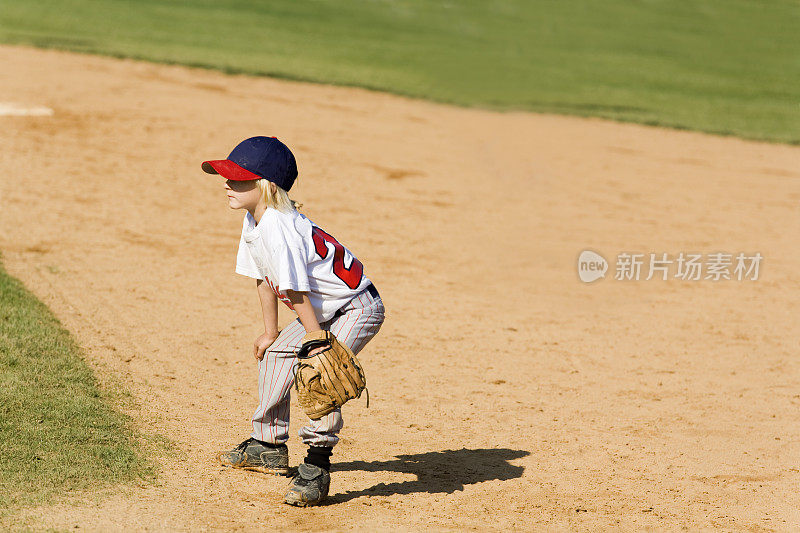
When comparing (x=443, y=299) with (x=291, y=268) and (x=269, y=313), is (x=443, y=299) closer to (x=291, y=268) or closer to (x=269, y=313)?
(x=269, y=313)

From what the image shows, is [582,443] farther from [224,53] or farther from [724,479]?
[224,53]

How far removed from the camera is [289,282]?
12.8 feet

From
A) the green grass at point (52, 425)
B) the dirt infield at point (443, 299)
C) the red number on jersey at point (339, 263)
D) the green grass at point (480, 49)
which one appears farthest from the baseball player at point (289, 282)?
the green grass at point (480, 49)

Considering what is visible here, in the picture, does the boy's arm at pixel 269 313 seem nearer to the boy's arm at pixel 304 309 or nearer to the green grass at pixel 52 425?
the boy's arm at pixel 304 309

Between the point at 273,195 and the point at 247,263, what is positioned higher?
the point at 273,195

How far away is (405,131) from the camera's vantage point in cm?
1388

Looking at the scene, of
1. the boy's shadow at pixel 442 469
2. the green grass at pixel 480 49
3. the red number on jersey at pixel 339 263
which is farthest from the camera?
the green grass at pixel 480 49

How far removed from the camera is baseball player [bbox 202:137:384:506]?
13.2 ft

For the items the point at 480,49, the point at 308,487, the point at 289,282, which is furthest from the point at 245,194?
the point at 480,49

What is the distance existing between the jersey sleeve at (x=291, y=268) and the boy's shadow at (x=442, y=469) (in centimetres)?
114

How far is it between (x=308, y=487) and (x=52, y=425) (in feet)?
5.11

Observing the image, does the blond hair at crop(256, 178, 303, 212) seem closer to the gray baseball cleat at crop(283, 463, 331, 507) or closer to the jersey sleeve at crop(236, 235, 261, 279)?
the jersey sleeve at crop(236, 235, 261, 279)

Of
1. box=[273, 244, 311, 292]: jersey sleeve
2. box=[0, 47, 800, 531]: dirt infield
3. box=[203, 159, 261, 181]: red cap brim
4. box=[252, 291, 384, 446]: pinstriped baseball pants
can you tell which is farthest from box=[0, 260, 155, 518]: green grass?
box=[203, 159, 261, 181]: red cap brim

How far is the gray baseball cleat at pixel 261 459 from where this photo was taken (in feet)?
15.1
